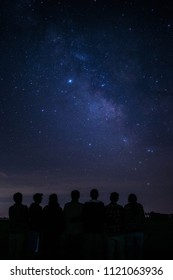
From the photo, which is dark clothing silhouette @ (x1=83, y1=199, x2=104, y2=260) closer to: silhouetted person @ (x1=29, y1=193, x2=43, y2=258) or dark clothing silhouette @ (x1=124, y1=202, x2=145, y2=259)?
dark clothing silhouette @ (x1=124, y1=202, x2=145, y2=259)

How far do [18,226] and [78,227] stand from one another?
4.98 feet

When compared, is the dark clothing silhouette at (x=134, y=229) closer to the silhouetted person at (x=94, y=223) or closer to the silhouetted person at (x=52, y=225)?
the silhouetted person at (x=94, y=223)

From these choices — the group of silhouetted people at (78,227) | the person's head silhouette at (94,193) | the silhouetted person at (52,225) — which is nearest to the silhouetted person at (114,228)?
the group of silhouetted people at (78,227)

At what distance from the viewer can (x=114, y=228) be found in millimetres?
9883

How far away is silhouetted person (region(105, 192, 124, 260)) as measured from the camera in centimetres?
987

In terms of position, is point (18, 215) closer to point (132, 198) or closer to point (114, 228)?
point (114, 228)

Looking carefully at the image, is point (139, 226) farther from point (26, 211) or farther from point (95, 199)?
point (26, 211)

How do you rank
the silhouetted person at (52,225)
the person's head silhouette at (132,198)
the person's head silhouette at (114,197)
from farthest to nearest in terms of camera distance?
the person's head silhouette at (132,198), the silhouetted person at (52,225), the person's head silhouette at (114,197)

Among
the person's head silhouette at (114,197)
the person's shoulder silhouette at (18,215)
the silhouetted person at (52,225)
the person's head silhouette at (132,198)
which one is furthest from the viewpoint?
the person's head silhouette at (132,198)

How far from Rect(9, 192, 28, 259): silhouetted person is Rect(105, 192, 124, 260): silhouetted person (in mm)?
2098

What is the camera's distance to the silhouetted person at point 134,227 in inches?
407

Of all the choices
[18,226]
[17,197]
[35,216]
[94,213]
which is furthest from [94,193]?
[18,226]
